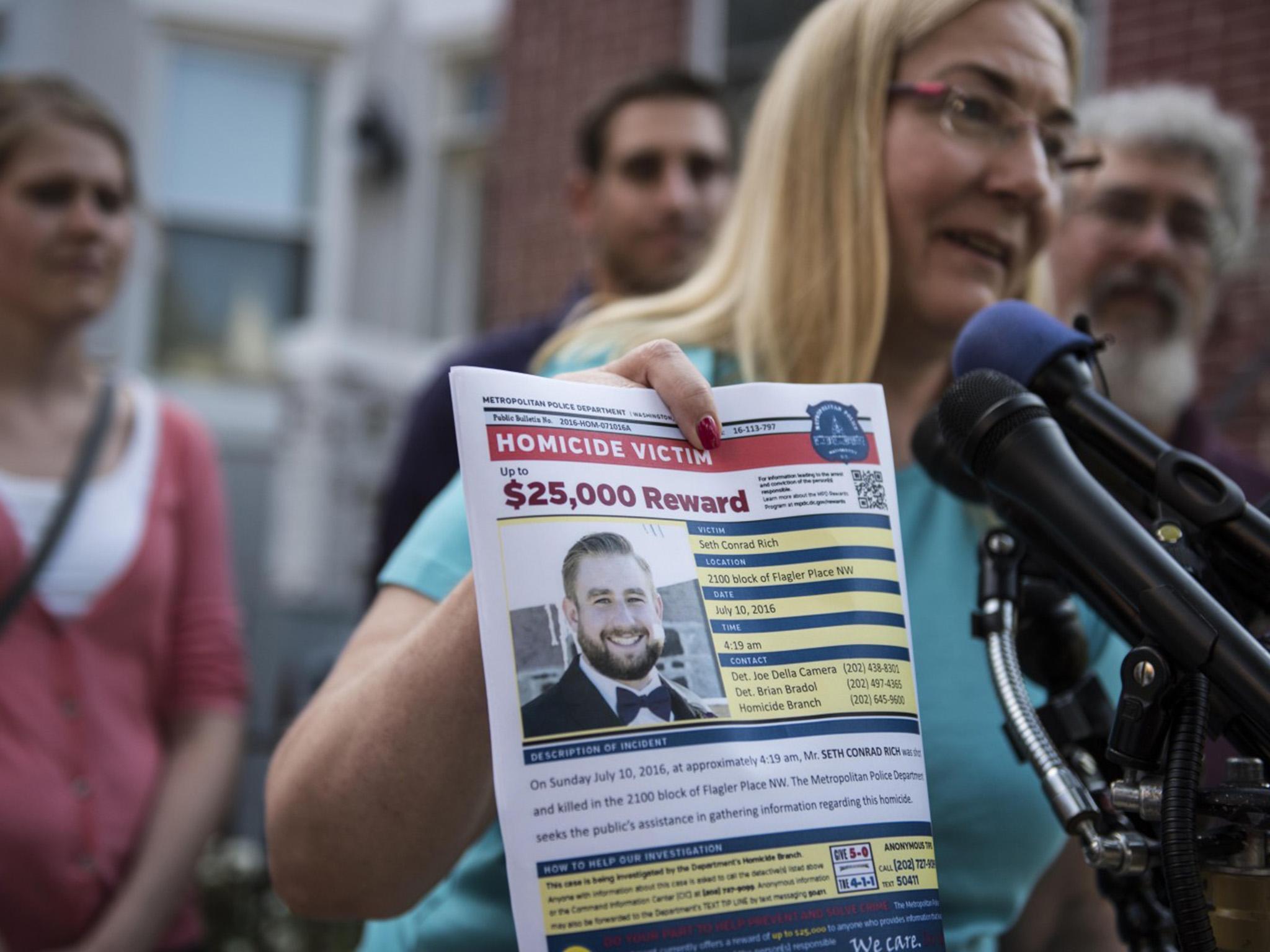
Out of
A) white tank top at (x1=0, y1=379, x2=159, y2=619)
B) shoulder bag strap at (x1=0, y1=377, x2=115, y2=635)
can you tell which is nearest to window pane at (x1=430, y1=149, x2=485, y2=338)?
shoulder bag strap at (x1=0, y1=377, x2=115, y2=635)

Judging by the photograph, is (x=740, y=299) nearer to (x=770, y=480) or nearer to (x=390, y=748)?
(x=770, y=480)

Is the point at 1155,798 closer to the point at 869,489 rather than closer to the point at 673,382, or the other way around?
the point at 869,489

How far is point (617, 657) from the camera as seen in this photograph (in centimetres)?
95

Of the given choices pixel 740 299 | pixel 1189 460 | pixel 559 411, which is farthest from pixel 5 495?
pixel 1189 460

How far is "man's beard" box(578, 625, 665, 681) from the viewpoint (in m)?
0.95

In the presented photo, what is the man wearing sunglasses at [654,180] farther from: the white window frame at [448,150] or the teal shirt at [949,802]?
the white window frame at [448,150]

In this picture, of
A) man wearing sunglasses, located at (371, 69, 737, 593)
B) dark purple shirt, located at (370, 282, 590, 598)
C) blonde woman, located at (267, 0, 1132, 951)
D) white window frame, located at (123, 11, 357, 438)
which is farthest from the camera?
white window frame, located at (123, 11, 357, 438)

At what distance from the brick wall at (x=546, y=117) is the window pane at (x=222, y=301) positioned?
9.82 ft

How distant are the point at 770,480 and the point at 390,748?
1.44 ft

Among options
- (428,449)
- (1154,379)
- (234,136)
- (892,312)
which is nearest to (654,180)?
(428,449)

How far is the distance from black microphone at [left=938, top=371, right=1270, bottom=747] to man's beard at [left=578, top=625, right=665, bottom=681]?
0.35 metres

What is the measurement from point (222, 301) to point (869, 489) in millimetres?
8836

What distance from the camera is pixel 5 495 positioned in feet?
7.76

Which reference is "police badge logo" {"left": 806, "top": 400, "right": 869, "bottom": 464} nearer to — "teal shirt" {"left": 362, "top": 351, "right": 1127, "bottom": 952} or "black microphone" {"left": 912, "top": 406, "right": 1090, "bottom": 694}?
"black microphone" {"left": 912, "top": 406, "right": 1090, "bottom": 694}
